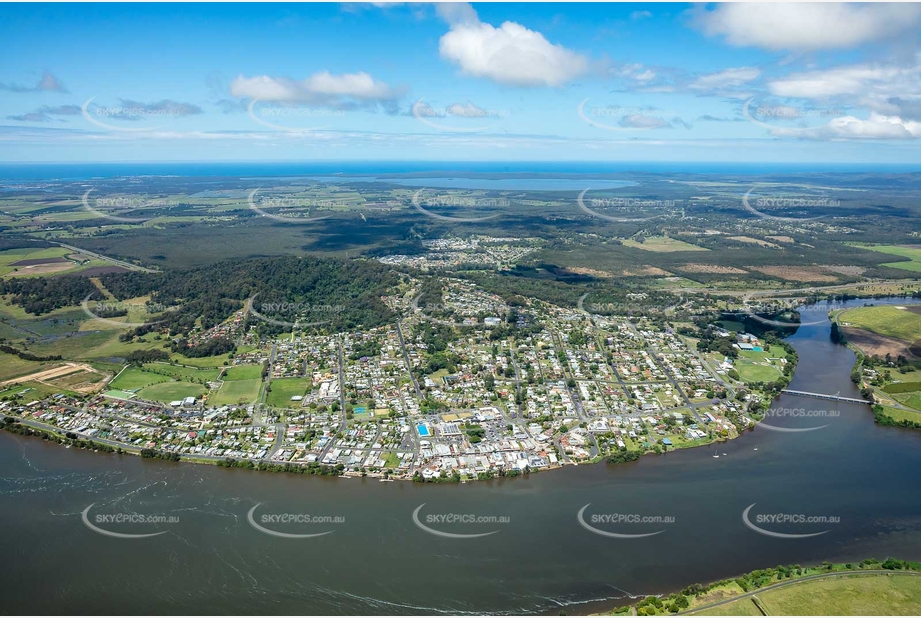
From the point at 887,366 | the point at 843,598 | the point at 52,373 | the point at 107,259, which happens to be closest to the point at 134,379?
the point at 52,373

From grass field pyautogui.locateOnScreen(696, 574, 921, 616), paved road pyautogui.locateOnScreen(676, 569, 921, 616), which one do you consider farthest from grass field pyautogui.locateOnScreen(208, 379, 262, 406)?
grass field pyautogui.locateOnScreen(696, 574, 921, 616)

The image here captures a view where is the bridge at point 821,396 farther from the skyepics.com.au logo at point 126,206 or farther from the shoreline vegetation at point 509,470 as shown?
the skyepics.com.au logo at point 126,206

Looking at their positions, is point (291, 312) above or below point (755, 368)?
above

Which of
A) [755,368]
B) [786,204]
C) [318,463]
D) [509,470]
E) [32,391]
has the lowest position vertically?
[318,463]

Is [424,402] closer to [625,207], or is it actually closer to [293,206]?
[293,206]

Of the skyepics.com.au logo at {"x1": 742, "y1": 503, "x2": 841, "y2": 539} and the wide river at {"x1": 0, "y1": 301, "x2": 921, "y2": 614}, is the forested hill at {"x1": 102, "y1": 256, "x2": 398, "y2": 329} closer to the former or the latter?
the wide river at {"x1": 0, "y1": 301, "x2": 921, "y2": 614}

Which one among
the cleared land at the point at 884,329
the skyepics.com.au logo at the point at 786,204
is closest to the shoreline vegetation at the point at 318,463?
the cleared land at the point at 884,329
